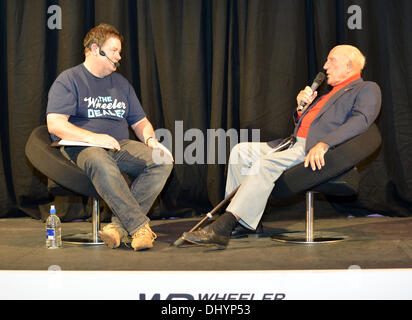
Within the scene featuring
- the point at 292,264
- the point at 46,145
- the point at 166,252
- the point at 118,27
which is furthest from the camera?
the point at 118,27

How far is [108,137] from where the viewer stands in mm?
2732

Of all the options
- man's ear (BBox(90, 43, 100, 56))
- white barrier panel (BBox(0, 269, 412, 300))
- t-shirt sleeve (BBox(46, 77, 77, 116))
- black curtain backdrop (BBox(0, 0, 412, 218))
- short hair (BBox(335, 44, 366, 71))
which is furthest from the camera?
black curtain backdrop (BBox(0, 0, 412, 218))

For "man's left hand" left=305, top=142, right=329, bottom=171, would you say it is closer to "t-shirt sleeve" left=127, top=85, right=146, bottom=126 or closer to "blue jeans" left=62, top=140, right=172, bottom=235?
"blue jeans" left=62, top=140, right=172, bottom=235

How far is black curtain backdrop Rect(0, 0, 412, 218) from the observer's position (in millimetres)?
3814

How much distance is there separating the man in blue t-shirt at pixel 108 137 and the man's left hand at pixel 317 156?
750mm

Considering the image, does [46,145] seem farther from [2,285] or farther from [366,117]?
[366,117]

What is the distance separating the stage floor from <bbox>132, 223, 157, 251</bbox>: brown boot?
4 cm

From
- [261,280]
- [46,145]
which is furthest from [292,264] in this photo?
[46,145]

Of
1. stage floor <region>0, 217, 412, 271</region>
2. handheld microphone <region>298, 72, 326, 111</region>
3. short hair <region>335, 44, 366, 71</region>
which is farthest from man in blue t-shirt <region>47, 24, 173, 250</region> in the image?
short hair <region>335, 44, 366, 71</region>

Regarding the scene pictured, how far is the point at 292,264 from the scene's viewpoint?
7.63 ft

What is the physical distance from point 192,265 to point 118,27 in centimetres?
211

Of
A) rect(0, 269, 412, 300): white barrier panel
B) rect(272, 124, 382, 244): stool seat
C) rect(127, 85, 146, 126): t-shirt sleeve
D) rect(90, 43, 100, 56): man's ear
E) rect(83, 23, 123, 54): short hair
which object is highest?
rect(83, 23, 123, 54): short hair

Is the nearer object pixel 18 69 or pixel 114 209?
pixel 114 209

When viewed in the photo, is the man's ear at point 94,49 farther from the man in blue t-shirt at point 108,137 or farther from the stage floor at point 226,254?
the stage floor at point 226,254
